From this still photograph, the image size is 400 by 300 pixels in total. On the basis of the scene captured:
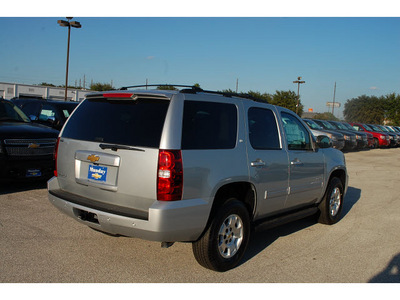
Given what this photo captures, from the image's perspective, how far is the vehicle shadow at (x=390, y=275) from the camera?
3943mm

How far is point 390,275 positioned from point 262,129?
2154 mm

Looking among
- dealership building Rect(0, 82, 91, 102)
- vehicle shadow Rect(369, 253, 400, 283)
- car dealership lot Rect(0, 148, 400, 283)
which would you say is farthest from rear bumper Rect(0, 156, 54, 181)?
dealership building Rect(0, 82, 91, 102)

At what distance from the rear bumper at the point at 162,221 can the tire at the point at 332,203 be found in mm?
2942

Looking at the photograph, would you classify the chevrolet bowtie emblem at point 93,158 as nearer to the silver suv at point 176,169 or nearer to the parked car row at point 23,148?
the silver suv at point 176,169

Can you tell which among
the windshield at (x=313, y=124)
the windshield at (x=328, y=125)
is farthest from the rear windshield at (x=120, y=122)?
the windshield at (x=328, y=125)

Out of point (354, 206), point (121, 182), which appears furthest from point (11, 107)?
point (354, 206)

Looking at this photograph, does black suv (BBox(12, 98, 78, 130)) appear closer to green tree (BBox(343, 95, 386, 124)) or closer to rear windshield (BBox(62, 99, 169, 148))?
rear windshield (BBox(62, 99, 169, 148))

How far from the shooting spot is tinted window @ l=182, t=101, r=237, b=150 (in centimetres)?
366

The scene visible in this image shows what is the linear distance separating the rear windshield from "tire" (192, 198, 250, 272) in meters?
1.05

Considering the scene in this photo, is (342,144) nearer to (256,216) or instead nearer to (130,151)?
(256,216)

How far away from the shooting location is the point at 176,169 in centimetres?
341

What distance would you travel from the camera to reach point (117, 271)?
12.6 ft

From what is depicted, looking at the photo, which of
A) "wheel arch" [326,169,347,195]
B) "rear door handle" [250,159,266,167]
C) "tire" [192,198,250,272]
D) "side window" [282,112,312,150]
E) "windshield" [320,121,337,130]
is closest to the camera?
"tire" [192,198,250,272]

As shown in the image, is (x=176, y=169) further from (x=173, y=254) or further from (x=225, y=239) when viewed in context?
(x=173, y=254)
